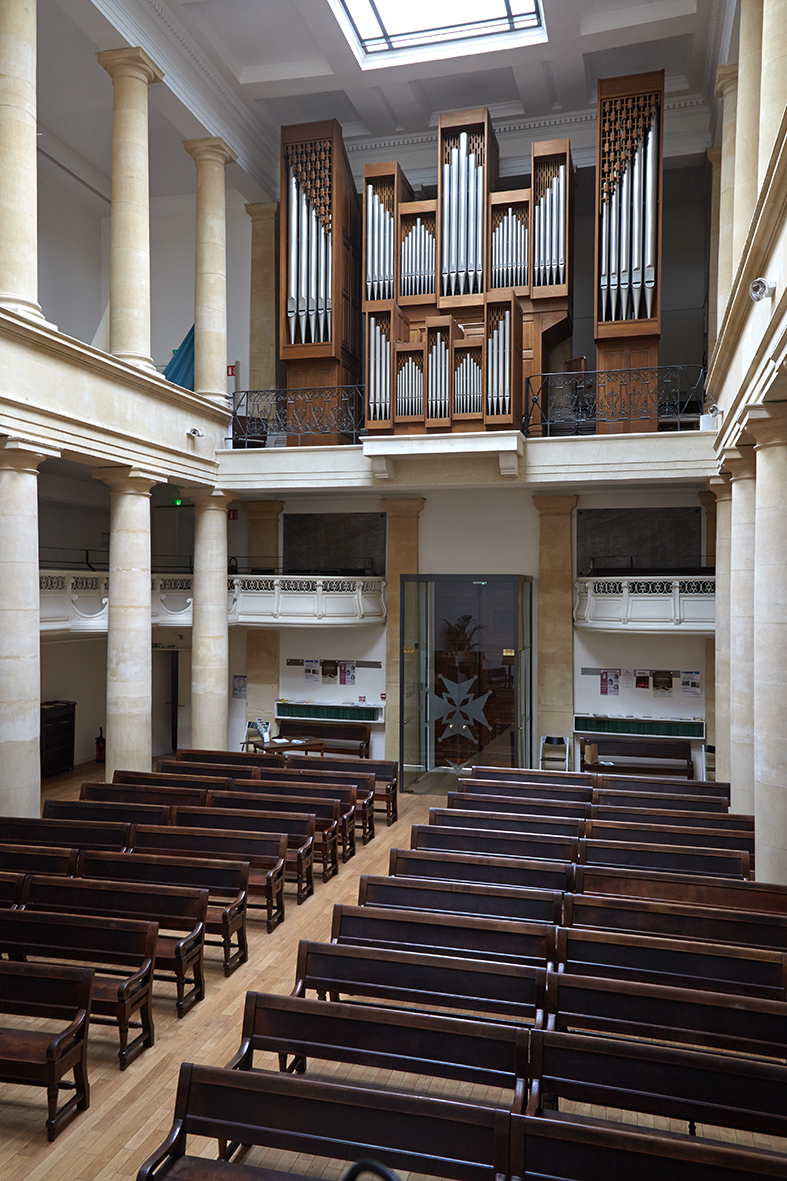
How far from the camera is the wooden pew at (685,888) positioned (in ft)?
20.7

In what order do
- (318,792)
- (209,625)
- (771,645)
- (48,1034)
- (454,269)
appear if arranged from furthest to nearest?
(209,625) → (454,269) → (318,792) → (771,645) → (48,1034)

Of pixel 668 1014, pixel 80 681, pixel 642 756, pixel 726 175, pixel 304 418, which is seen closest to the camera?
pixel 668 1014

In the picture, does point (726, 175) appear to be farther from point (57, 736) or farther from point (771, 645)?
point (57, 736)

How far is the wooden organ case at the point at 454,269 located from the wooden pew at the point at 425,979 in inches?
346

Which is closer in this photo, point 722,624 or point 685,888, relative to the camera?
point 685,888

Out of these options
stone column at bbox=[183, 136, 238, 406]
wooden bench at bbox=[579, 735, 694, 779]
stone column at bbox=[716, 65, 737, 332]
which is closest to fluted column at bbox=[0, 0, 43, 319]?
stone column at bbox=[183, 136, 238, 406]

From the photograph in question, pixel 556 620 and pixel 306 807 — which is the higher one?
pixel 556 620

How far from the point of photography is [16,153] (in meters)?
9.16

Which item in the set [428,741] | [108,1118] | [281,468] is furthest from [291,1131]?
[281,468]

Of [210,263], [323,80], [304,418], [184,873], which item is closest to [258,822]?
[184,873]

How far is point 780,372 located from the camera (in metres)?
5.70

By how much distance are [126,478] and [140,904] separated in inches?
267

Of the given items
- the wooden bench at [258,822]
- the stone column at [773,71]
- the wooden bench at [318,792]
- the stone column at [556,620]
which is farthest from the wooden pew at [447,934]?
the stone column at [556,620]

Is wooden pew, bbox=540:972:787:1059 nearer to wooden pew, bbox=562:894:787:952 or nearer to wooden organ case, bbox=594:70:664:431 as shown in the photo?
wooden pew, bbox=562:894:787:952
